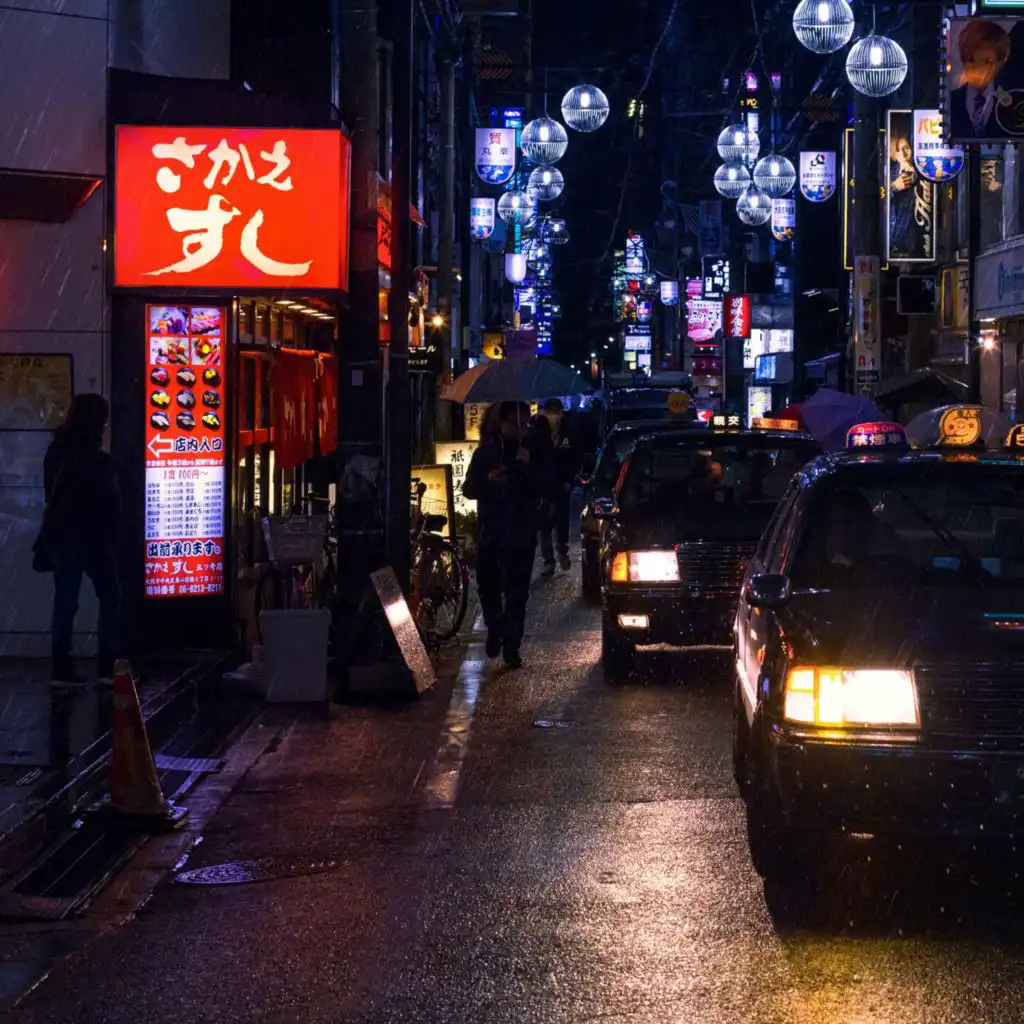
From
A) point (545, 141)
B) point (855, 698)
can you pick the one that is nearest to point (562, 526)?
point (545, 141)

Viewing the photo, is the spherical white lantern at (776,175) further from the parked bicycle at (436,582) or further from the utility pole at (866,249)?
the parked bicycle at (436,582)

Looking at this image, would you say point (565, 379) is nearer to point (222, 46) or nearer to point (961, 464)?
point (222, 46)

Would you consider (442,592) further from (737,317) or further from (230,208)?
(737,317)

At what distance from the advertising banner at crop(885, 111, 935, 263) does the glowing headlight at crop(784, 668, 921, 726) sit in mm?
26320

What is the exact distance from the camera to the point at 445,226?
103ft

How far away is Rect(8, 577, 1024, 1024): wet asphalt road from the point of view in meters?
5.54

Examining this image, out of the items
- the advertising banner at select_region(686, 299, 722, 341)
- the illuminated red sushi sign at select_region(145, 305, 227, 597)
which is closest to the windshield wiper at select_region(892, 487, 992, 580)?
the illuminated red sushi sign at select_region(145, 305, 227, 597)

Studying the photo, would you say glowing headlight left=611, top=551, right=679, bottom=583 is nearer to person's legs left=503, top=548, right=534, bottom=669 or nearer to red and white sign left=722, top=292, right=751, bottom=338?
person's legs left=503, top=548, right=534, bottom=669

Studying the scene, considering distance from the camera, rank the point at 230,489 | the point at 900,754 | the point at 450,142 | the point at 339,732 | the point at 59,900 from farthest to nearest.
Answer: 1. the point at 450,142
2. the point at 230,489
3. the point at 339,732
4. the point at 59,900
5. the point at 900,754

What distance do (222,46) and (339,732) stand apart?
6486 mm

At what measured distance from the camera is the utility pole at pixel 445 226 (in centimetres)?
3103

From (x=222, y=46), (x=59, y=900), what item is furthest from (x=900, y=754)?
(x=222, y=46)

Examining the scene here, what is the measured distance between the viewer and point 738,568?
1267cm

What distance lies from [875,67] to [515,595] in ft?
35.9
